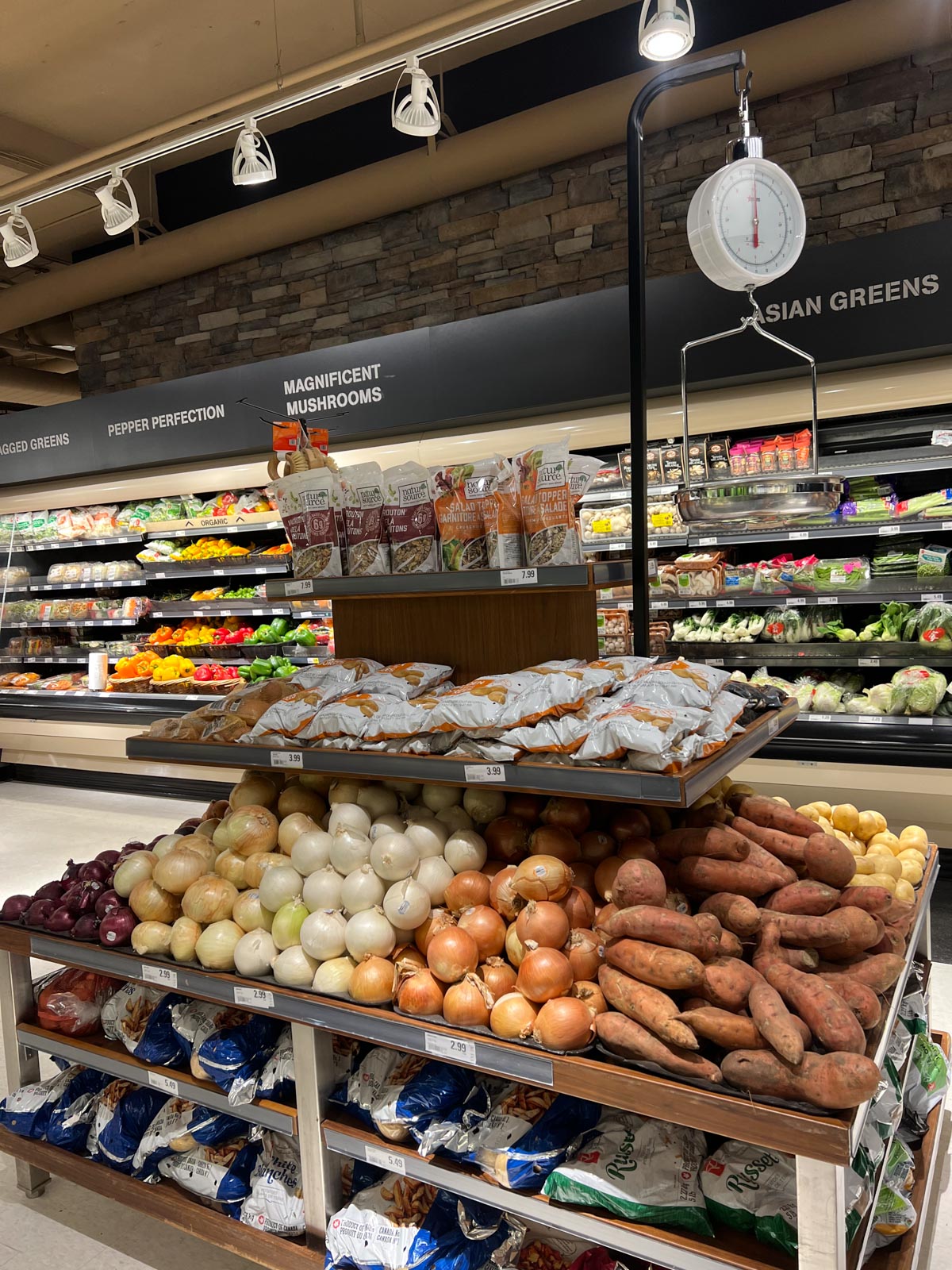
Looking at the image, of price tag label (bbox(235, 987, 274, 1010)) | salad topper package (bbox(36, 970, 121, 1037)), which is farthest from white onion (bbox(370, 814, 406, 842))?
salad topper package (bbox(36, 970, 121, 1037))

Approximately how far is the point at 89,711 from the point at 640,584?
17.0 ft

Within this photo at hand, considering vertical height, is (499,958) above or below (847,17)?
below

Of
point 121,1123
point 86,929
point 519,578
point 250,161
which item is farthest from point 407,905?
point 250,161

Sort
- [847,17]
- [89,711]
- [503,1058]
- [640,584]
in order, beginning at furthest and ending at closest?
1. [89,711]
2. [847,17]
3. [640,584]
4. [503,1058]

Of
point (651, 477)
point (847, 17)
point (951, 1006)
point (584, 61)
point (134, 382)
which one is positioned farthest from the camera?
point (134, 382)

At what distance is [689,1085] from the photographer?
1432 millimetres

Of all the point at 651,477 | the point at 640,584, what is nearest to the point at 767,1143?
the point at 640,584

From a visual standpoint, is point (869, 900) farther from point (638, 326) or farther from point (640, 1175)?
point (638, 326)

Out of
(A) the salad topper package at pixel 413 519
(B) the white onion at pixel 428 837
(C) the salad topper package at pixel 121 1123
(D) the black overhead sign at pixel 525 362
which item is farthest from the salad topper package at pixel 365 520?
(D) the black overhead sign at pixel 525 362

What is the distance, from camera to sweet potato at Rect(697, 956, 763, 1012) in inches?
58.1

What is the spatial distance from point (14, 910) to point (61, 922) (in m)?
0.24

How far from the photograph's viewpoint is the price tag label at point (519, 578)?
191 centimetres

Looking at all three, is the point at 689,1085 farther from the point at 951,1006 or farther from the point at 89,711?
the point at 89,711

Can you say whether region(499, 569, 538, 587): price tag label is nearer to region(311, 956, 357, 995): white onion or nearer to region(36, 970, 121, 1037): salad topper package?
region(311, 956, 357, 995): white onion
